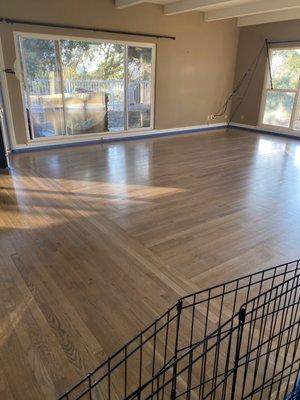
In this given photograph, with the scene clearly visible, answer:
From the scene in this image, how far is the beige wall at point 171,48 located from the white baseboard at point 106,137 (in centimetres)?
13

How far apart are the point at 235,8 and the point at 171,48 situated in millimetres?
1531

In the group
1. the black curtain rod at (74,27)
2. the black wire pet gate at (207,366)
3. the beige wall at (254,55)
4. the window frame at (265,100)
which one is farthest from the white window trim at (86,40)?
the black wire pet gate at (207,366)

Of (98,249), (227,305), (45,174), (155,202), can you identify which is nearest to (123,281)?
(98,249)

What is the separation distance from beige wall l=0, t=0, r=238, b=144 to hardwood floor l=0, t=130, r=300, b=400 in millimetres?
2291

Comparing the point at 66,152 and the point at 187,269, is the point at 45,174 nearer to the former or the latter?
the point at 66,152

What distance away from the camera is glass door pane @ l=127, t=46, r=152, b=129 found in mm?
6535

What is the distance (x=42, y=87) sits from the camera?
5.61 m

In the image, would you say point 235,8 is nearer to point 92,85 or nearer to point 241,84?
point 241,84

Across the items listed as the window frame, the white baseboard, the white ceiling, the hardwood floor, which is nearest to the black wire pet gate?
the hardwood floor

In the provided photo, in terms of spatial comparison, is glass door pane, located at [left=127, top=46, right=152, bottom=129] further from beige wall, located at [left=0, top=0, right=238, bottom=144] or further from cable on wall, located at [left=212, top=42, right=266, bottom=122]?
cable on wall, located at [left=212, top=42, right=266, bottom=122]

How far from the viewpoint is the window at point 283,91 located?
23.5 feet

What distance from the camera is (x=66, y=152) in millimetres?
5758

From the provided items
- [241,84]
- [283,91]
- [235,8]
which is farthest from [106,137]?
[283,91]

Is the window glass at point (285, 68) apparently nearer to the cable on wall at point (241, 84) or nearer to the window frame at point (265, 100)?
the window frame at point (265, 100)
